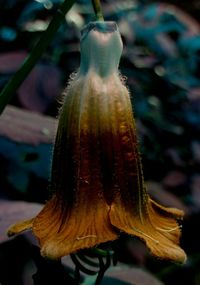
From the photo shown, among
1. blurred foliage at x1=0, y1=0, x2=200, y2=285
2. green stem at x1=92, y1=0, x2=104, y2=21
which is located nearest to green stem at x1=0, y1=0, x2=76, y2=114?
green stem at x1=92, y1=0, x2=104, y2=21

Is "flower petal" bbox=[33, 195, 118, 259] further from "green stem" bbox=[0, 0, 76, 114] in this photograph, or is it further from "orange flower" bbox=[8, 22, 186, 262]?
"green stem" bbox=[0, 0, 76, 114]

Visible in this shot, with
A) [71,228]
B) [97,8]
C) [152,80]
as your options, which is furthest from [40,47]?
[152,80]

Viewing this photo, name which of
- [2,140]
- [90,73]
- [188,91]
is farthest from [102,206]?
→ [188,91]

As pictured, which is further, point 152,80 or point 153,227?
point 152,80

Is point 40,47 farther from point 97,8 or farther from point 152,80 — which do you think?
point 152,80

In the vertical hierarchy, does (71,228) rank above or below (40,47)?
below
